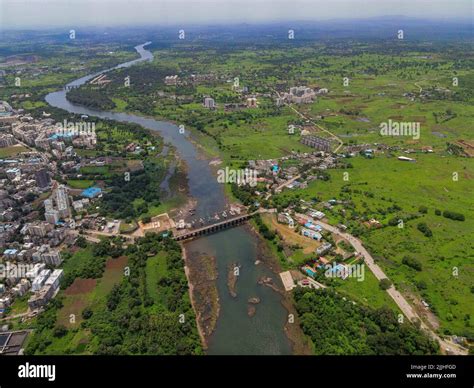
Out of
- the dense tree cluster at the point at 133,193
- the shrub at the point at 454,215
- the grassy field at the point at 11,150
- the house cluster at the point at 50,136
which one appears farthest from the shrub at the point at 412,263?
the grassy field at the point at 11,150

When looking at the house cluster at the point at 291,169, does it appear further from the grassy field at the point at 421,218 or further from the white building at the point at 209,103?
the white building at the point at 209,103

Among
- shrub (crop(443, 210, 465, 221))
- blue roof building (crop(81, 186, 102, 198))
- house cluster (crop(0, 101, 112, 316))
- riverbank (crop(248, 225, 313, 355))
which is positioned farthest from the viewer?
blue roof building (crop(81, 186, 102, 198))

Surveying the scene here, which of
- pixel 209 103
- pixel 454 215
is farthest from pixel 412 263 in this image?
pixel 209 103

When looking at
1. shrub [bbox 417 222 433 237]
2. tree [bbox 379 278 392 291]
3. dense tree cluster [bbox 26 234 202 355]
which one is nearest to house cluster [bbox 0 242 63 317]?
dense tree cluster [bbox 26 234 202 355]

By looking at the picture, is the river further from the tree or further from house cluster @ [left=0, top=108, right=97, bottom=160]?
house cluster @ [left=0, top=108, right=97, bottom=160]

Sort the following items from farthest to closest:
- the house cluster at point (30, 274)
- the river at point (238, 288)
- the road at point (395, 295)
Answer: the house cluster at point (30, 274), the river at point (238, 288), the road at point (395, 295)

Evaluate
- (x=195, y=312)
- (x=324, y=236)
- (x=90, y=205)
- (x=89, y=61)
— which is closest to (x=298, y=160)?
(x=324, y=236)

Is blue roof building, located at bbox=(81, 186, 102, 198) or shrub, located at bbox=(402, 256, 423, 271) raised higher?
blue roof building, located at bbox=(81, 186, 102, 198)
